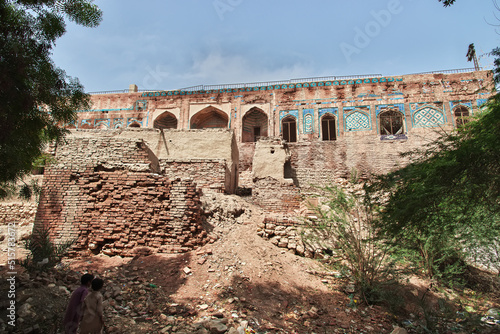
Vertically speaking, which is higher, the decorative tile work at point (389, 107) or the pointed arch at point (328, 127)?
the decorative tile work at point (389, 107)

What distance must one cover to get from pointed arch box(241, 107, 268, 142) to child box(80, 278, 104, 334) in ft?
55.4

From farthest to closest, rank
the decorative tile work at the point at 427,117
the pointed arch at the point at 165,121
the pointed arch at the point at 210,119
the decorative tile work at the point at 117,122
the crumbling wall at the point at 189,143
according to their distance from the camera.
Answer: the decorative tile work at the point at 117,122, the pointed arch at the point at 165,121, the pointed arch at the point at 210,119, the decorative tile work at the point at 427,117, the crumbling wall at the point at 189,143

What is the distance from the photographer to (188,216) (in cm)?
627

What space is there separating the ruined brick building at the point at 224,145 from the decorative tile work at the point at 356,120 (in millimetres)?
63

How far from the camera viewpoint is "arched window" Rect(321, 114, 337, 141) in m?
19.2

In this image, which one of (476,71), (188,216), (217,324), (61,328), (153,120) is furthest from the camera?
(153,120)

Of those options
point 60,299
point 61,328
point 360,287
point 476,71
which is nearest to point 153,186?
point 60,299

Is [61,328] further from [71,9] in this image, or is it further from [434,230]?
[434,230]

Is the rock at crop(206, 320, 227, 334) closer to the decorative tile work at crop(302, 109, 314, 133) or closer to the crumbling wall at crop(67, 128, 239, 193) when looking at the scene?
the crumbling wall at crop(67, 128, 239, 193)

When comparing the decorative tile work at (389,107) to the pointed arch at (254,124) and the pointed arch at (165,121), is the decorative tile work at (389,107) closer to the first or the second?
the pointed arch at (254,124)

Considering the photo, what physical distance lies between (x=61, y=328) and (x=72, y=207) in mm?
3245

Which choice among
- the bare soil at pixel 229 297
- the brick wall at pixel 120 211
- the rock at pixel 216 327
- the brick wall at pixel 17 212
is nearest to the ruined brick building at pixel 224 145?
the brick wall at pixel 120 211

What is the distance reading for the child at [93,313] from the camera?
3199 millimetres

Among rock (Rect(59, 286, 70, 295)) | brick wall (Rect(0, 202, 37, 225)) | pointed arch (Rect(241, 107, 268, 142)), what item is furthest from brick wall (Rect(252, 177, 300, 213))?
pointed arch (Rect(241, 107, 268, 142))
